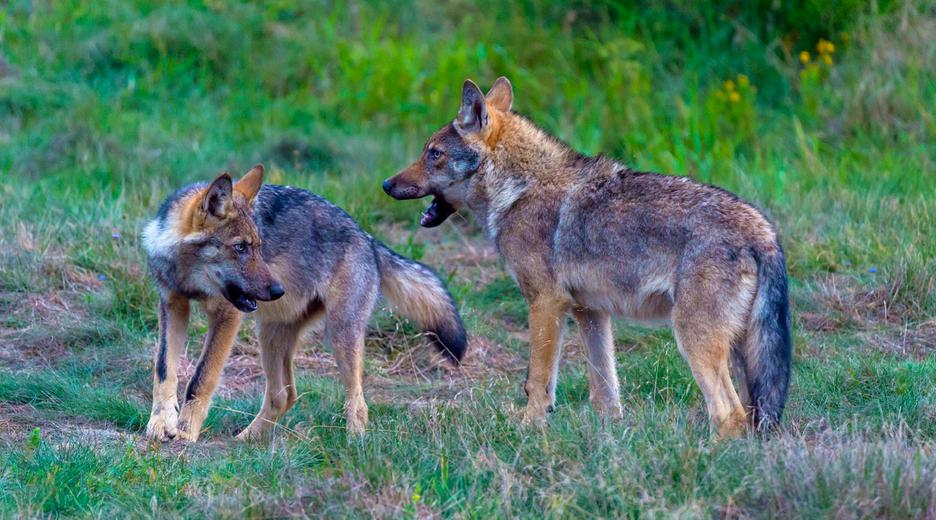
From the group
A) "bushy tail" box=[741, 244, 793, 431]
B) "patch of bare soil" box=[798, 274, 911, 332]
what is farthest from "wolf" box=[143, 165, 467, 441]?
"patch of bare soil" box=[798, 274, 911, 332]

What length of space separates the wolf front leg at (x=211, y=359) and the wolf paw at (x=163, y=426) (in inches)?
2.9

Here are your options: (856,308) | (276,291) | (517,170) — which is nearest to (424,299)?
(517,170)

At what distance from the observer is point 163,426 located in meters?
6.29

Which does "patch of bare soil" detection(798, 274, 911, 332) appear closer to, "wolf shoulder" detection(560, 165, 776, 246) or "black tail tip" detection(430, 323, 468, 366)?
"wolf shoulder" detection(560, 165, 776, 246)

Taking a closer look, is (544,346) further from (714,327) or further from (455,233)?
(455,233)

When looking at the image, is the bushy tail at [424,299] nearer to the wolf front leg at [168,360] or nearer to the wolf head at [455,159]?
the wolf head at [455,159]

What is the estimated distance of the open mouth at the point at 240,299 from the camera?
632cm

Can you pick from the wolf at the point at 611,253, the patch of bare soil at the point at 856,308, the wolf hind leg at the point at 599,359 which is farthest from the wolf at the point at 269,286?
the patch of bare soil at the point at 856,308

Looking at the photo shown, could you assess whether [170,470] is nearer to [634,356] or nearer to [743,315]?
[743,315]

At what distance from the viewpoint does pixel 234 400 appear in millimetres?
7156

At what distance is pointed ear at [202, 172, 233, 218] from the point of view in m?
6.23

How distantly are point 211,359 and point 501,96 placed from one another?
7.55 ft

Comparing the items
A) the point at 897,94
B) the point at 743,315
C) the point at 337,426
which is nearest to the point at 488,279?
the point at 337,426

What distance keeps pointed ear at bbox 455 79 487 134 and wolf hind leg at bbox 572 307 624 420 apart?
1189 millimetres
